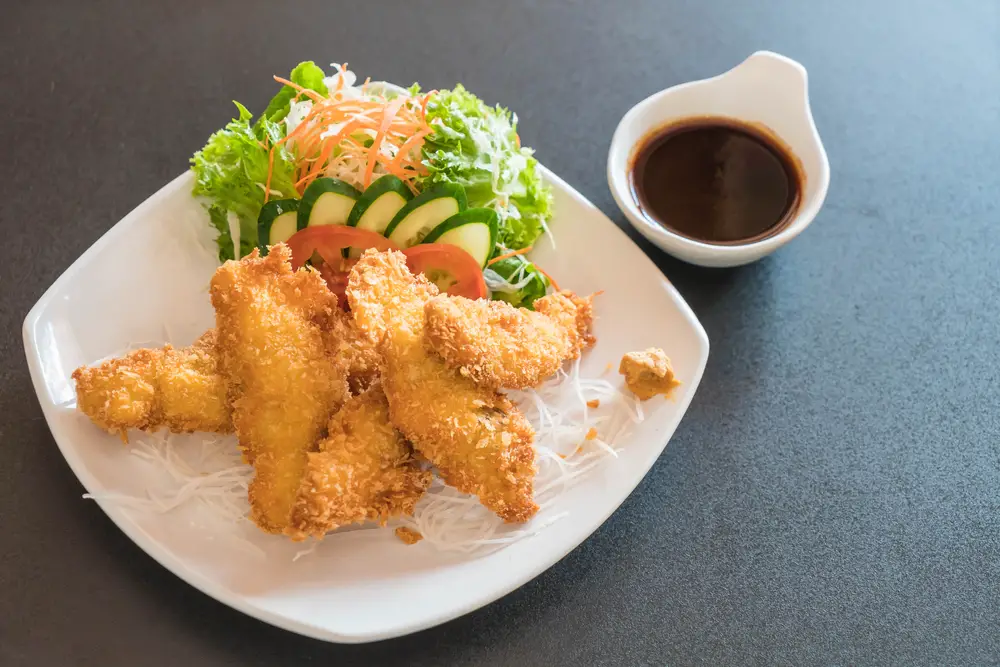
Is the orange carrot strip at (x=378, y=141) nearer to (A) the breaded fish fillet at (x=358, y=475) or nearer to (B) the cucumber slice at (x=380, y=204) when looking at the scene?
(B) the cucumber slice at (x=380, y=204)

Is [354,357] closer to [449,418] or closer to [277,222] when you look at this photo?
[449,418]

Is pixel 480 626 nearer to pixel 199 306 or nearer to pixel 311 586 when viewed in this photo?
pixel 311 586

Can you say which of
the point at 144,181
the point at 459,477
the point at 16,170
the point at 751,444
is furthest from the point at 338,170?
the point at 751,444

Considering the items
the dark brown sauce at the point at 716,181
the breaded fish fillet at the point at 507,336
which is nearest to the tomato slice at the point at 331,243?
the breaded fish fillet at the point at 507,336

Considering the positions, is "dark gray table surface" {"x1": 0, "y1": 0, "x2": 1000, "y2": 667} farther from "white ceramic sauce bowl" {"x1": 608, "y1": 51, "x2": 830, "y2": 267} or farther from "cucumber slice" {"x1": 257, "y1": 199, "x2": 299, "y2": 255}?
"cucumber slice" {"x1": 257, "y1": 199, "x2": 299, "y2": 255}

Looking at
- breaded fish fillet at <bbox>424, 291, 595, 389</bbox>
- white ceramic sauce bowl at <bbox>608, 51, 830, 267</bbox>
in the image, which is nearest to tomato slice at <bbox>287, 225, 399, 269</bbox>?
breaded fish fillet at <bbox>424, 291, 595, 389</bbox>

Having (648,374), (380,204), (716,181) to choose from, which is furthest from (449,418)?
(716,181)
